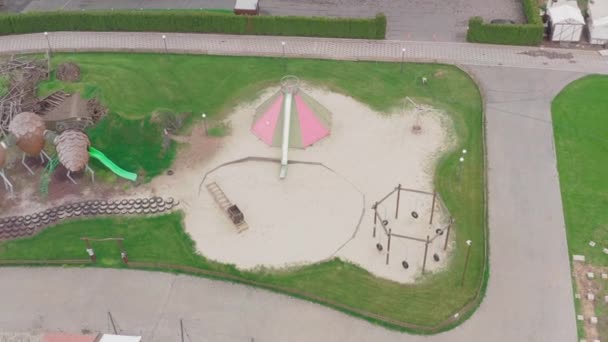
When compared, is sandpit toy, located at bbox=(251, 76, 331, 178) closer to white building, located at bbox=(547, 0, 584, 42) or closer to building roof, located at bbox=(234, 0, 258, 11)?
building roof, located at bbox=(234, 0, 258, 11)

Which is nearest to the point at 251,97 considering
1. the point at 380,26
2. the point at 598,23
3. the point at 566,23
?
the point at 380,26

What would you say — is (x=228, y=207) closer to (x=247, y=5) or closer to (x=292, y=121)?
(x=292, y=121)

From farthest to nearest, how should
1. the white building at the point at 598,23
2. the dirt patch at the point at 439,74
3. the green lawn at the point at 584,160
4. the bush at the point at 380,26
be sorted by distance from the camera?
the bush at the point at 380,26 → the white building at the point at 598,23 → the dirt patch at the point at 439,74 → the green lawn at the point at 584,160

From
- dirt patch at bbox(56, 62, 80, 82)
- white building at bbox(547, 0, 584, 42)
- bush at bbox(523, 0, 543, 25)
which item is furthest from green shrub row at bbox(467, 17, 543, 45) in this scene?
dirt patch at bbox(56, 62, 80, 82)

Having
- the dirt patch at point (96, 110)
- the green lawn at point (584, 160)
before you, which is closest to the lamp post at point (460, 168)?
the green lawn at point (584, 160)

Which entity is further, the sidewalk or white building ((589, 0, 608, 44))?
white building ((589, 0, 608, 44))

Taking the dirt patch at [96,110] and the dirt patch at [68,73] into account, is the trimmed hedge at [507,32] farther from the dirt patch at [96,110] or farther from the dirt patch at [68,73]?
the dirt patch at [68,73]
